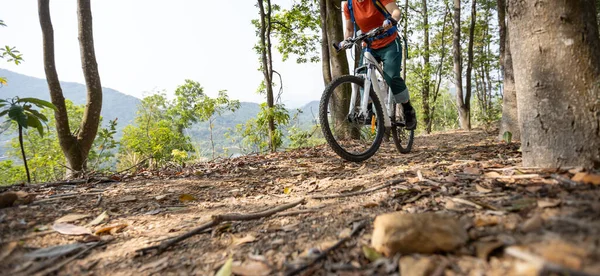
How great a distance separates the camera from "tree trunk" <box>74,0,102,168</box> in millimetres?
5176

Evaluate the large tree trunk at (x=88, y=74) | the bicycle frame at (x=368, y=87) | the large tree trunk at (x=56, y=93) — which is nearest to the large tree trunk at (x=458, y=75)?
the bicycle frame at (x=368, y=87)

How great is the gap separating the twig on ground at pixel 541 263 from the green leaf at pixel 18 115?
10.4 ft

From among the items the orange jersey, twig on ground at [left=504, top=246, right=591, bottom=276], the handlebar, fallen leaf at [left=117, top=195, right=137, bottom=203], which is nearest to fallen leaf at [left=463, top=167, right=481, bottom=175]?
twig on ground at [left=504, top=246, right=591, bottom=276]

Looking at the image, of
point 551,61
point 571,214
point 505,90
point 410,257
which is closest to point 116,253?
point 410,257

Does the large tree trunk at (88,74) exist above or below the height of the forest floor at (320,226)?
above

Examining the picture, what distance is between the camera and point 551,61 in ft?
5.69

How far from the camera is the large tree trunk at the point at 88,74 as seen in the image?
17.0 ft

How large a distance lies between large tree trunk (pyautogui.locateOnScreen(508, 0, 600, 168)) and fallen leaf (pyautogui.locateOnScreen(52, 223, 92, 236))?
2658mm

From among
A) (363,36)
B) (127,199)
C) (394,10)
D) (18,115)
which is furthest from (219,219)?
(394,10)

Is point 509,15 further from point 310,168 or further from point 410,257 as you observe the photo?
point 310,168

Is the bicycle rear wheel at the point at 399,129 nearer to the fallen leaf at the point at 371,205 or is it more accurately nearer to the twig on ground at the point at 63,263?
the fallen leaf at the point at 371,205

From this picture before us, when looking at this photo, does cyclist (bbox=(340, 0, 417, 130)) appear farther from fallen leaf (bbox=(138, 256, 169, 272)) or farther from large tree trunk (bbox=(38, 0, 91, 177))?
large tree trunk (bbox=(38, 0, 91, 177))

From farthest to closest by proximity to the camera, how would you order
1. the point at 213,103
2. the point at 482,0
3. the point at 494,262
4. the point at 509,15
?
the point at 482,0 → the point at 213,103 → the point at 509,15 → the point at 494,262

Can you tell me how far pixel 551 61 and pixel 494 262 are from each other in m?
1.51
